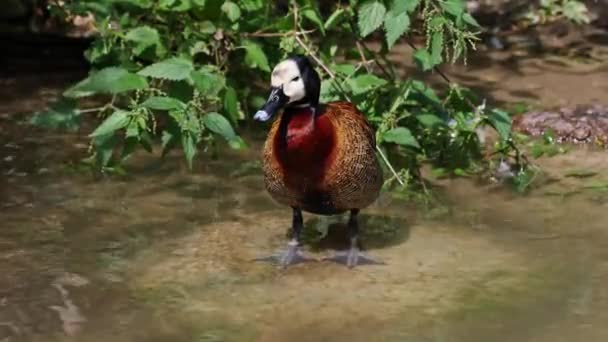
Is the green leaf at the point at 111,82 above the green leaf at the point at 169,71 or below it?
below

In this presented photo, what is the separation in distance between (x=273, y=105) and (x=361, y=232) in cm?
103

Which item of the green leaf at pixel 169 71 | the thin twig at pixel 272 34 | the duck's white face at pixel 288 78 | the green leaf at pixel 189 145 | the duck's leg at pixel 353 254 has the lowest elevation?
the duck's leg at pixel 353 254

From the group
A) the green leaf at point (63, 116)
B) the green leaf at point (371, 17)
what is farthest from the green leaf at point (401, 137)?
the green leaf at point (63, 116)

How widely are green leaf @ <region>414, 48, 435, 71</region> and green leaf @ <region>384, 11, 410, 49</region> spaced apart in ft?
0.51

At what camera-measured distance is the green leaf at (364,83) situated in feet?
18.5

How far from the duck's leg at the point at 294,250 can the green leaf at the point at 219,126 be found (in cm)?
51

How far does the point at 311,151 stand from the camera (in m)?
4.48

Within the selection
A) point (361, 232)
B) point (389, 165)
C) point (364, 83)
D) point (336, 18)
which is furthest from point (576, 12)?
point (361, 232)

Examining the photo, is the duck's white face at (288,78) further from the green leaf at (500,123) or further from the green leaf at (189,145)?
the green leaf at (500,123)

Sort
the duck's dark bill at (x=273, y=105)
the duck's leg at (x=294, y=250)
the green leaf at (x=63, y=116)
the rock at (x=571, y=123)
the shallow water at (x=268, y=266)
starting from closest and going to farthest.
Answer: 1. the shallow water at (x=268, y=266)
2. the duck's dark bill at (x=273, y=105)
3. the duck's leg at (x=294, y=250)
4. the green leaf at (x=63, y=116)
5. the rock at (x=571, y=123)

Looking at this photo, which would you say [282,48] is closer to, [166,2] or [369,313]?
[166,2]

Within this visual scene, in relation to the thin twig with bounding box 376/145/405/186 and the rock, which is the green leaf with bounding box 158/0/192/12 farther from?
the rock

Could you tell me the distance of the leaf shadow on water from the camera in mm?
5039

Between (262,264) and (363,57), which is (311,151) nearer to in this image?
(262,264)
